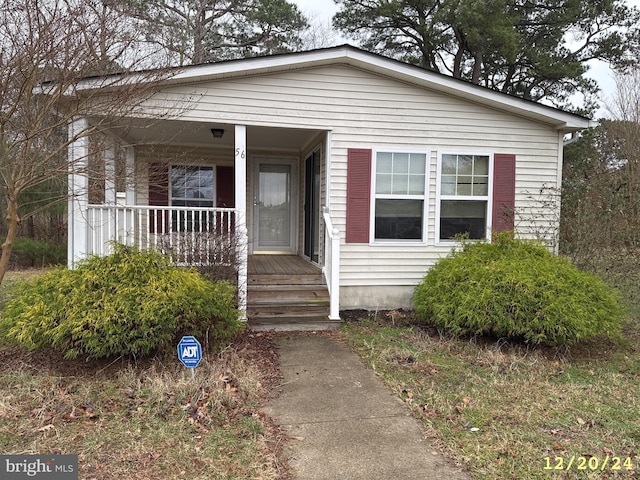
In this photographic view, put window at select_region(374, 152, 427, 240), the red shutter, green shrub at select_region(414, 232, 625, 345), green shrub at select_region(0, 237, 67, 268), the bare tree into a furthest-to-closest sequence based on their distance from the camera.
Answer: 1. green shrub at select_region(0, 237, 67, 268)
2. window at select_region(374, 152, 427, 240)
3. the red shutter
4. green shrub at select_region(414, 232, 625, 345)
5. the bare tree

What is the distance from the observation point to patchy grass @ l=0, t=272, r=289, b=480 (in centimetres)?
265

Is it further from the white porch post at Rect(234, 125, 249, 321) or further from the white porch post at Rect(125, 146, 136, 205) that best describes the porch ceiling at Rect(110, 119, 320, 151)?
the white porch post at Rect(234, 125, 249, 321)

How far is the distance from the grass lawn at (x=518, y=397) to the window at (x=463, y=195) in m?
1.79

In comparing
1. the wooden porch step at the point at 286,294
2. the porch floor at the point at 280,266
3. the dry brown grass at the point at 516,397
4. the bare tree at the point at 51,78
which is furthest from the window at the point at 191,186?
the dry brown grass at the point at 516,397

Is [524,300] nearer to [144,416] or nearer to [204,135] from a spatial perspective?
[144,416]

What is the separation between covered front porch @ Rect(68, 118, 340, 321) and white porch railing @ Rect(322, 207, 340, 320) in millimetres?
14

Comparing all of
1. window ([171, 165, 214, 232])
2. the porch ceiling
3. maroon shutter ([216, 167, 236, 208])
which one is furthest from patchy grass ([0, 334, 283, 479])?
maroon shutter ([216, 167, 236, 208])

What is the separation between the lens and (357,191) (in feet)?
21.0

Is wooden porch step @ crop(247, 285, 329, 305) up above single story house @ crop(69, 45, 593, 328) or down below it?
below

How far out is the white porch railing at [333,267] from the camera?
580 centimetres

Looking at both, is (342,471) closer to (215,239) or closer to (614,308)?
(215,239)

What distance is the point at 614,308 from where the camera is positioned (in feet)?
16.4
